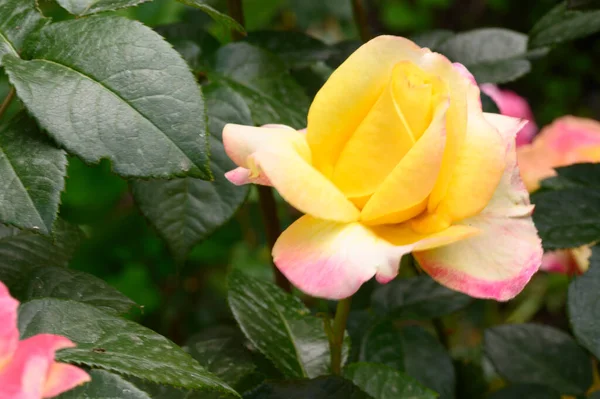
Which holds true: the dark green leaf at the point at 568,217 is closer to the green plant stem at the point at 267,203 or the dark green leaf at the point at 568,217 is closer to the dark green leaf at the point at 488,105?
the dark green leaf at the point at 488,105

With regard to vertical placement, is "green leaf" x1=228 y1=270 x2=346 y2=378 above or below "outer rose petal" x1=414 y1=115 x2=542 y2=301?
below

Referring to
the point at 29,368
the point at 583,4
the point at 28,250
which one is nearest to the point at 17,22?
the point at 28,250

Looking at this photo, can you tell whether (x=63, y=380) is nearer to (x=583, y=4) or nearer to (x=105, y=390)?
(x=105, y=390)

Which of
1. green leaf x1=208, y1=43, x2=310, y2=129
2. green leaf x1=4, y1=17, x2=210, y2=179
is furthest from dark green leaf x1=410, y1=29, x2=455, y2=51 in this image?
green leaf x1=4, y1=17, x2=210, y2=179

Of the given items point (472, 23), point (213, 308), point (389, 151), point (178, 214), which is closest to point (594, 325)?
point (389, 151)

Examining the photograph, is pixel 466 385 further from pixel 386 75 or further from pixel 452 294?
pixel 386 75

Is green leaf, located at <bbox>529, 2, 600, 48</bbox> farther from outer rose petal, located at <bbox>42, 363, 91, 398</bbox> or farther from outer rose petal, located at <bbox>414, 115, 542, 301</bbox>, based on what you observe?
outer rose petal, located at <bbox>42, 363, 91, 398</bbox>

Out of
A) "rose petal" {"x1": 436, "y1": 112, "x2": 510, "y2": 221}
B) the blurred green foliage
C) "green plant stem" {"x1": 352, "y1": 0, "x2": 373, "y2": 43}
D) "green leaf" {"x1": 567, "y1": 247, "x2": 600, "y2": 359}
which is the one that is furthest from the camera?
the blurred green foliage
